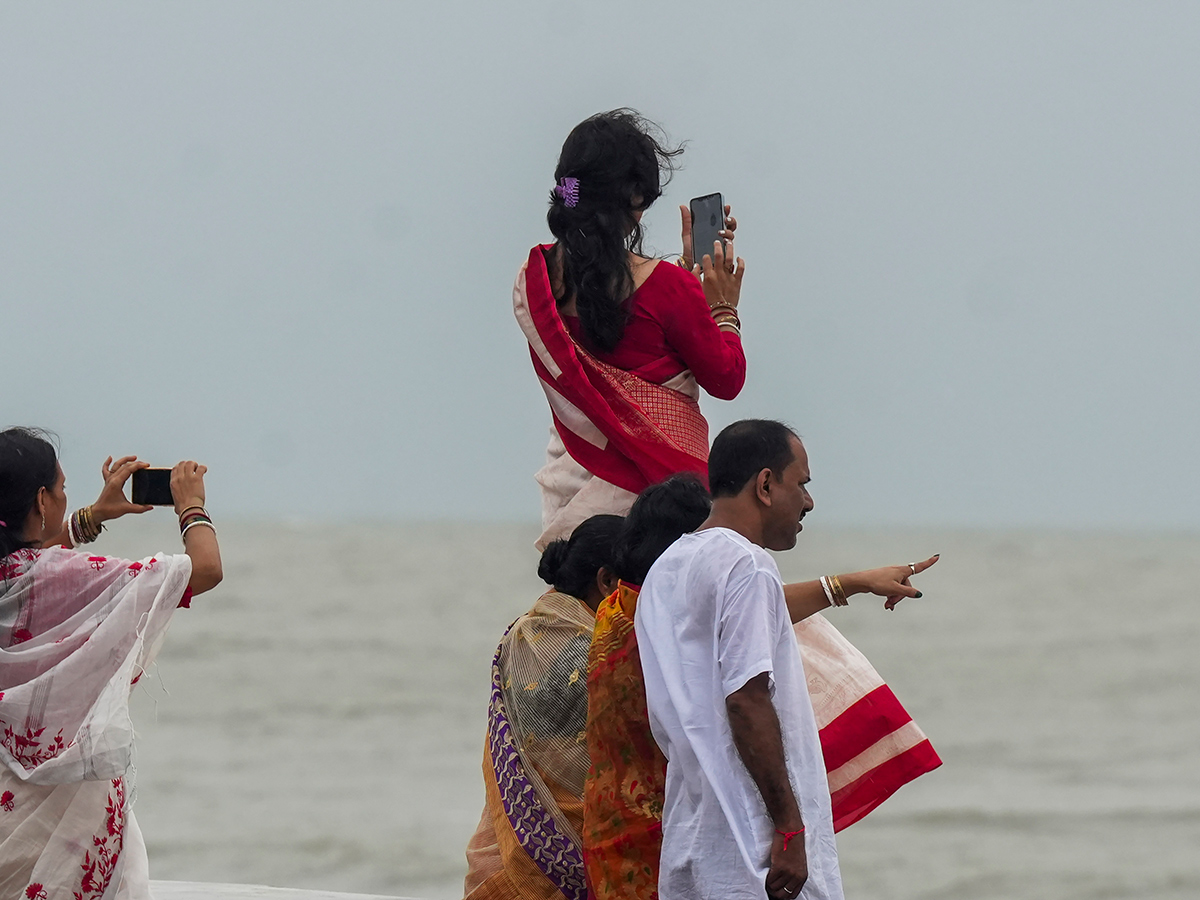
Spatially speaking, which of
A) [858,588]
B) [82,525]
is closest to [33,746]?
[82,525]

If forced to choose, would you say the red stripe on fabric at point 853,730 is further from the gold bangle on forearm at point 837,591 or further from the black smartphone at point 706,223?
the black smartphone at point 706,223

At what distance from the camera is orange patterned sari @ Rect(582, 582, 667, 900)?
9.88 ft

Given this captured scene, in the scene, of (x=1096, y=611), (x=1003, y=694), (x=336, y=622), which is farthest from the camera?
(x=1096, y=611)

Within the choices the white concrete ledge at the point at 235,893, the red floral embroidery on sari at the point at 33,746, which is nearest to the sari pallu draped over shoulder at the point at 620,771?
the red floral embroidery on sari at the point at 33,746

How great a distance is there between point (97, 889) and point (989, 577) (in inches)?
1256

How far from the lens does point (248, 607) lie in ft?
82.8

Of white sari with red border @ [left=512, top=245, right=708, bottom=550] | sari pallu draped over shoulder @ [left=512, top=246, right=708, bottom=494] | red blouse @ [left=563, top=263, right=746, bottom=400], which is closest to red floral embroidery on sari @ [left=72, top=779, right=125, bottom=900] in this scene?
white sari with red border @ [left=512, top=245, right=708, bottom=550]

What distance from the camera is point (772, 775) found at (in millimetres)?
2711

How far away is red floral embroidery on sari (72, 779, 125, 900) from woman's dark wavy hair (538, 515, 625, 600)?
108cm

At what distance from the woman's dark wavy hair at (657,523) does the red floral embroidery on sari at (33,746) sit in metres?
1.30

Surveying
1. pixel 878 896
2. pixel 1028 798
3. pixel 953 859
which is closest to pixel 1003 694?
pixel 1028 798

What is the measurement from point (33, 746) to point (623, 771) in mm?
1329

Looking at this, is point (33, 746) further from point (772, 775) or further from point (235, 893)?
point (235, 893)

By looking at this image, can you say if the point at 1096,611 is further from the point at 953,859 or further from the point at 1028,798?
the point at 953,859
